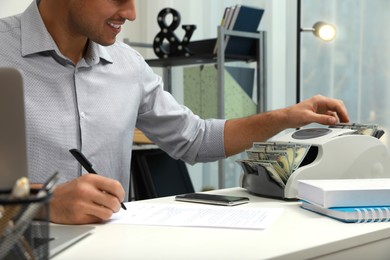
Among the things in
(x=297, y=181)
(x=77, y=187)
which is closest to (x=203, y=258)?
(x=77, y=187)

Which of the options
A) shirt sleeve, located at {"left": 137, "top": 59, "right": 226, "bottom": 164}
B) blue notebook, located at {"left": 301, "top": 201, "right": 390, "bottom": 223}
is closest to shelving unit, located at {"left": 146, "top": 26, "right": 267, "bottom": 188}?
shirt sleeve, located at {"left": 137, "top": 59, "right": 226, "bottom": 164}

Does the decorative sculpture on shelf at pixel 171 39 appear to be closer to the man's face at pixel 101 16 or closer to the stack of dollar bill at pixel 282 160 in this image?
the man's face at pixel 101 16

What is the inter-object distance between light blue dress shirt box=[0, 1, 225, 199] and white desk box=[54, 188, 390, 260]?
0.51m

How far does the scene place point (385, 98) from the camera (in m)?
2.80

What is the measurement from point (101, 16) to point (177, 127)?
0.44 meters

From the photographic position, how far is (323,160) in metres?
1.27

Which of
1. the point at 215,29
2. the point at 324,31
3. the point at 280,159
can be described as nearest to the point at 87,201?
the point at 280,159

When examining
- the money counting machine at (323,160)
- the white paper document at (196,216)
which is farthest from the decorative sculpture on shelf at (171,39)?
the white paper document at (196,216)

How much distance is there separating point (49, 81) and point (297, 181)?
27.8 inches

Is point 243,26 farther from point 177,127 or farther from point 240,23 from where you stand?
point 177,127

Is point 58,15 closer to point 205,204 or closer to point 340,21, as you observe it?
point 205,204

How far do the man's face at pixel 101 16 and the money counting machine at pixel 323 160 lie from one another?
0.49 m

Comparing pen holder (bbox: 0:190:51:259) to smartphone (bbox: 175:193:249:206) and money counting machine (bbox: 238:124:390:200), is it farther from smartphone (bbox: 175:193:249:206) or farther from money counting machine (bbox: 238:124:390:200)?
money counting machine (bbox: 238:124:390:200)

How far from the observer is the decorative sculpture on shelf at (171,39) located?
3.16 meters
